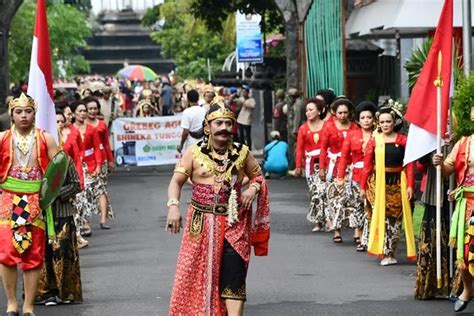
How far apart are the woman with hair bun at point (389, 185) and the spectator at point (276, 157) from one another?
12159 mm

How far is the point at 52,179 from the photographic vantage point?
11.7 m

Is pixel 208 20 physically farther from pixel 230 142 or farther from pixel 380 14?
pixel 230 142

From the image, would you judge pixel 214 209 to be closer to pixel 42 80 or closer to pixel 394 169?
pixel 42 80

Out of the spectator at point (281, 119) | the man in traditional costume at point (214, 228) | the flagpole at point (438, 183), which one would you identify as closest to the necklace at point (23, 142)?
the man in traditional costume at point (214, 228)

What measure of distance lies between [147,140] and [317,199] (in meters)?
12.9

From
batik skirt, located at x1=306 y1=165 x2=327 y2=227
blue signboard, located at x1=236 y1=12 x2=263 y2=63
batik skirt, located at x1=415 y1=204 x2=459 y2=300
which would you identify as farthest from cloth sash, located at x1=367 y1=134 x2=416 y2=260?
blue signboard, located at x1=236 y1=12 x2=263 y2=63

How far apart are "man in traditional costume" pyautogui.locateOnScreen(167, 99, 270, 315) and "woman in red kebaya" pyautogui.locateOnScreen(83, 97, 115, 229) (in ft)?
25.4

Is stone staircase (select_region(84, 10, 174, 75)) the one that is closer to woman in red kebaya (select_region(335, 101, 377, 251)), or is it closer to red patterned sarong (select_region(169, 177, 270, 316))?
woman in red kebaya (select_region(335, 101, 377, 251))

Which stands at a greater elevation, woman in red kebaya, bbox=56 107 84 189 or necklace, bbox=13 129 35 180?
necklace, bbox=13 129 35 180

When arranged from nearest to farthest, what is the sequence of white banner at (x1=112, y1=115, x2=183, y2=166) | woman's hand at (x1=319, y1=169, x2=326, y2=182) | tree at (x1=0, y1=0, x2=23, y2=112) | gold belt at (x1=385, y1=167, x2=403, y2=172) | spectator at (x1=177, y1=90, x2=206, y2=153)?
1. gold belt at (x1=385, y1=167, x2=403, y2=172)
2. woman's hand at (x1=319, y1=169, x2=326, y2=182)
3. spectator at (x1=177, y1=90, x2=206, y2=153)
4. tree at (x1=0, y1=0, x2=23, y2=112)
5. white banner at (x1=112, y1=115, x2=183, y2=166)

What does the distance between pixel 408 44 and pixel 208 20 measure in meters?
4.66

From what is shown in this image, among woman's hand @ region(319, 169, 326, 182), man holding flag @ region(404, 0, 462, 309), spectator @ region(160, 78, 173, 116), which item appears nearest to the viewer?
man holding flag @ region(404, 0, 462, 309)

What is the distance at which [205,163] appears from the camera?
1052 cm

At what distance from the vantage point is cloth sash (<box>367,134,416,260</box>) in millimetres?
14961
